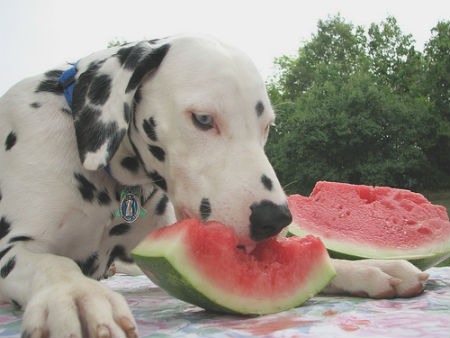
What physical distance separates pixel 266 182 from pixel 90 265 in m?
1.14

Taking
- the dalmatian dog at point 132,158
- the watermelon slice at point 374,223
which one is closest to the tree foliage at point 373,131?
the watermelon slice at point 374,223

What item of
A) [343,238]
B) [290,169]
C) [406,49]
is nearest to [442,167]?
[290,169]

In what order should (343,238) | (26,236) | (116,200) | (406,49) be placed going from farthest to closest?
(406,49)
(343,238)
(116,200)
(26,236)

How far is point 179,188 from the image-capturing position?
210 cm

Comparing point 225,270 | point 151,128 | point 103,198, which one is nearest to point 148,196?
point 103,198

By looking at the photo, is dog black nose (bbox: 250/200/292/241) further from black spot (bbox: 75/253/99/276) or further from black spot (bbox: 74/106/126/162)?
black spot (bbox: 75/253/99/276)

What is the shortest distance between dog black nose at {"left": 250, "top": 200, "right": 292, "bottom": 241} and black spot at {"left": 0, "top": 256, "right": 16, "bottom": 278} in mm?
941

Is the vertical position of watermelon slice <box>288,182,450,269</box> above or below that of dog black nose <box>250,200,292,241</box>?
below

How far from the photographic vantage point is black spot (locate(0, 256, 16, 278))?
207 centimetres

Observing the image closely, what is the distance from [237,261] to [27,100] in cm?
134

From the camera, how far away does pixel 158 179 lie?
2.34 metres

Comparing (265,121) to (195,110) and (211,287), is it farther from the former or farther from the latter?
(211,287)

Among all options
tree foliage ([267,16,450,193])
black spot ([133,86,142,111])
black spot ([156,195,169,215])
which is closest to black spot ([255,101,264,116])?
black spot ([133,86,142,111])

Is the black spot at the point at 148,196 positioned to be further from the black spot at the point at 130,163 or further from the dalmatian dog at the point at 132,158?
the black spot at the point at 130,163
